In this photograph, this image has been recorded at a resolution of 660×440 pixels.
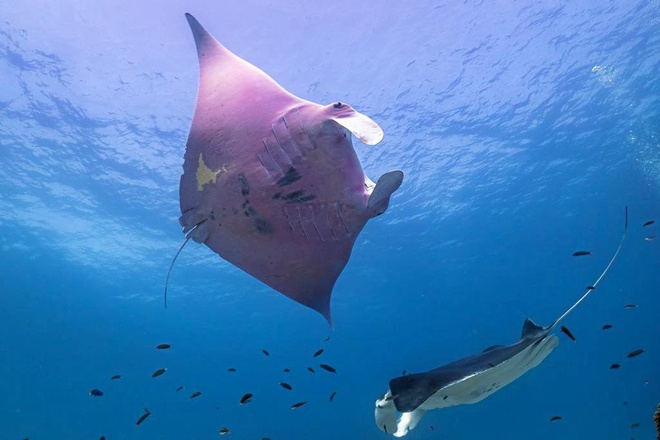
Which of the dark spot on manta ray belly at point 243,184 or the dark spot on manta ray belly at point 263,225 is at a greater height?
the dark spot on manta ray belly at point 243,184

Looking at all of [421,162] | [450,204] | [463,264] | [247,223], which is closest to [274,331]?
[463,264]

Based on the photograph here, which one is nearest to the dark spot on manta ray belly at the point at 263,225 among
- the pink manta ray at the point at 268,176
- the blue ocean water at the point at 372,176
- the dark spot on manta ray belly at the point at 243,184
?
the pink manta ray at the point at 268,176

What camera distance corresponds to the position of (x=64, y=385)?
44000 mm

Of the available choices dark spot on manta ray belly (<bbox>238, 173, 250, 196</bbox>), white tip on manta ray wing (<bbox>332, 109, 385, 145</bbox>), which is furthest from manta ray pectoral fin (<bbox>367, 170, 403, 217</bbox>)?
dark spot on manta ray belly (<bbox>238, 173, 250, 196</bbox>)

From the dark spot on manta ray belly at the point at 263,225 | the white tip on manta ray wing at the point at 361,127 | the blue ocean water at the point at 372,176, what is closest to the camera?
the white tip on manta ray wing at the point at 361,127

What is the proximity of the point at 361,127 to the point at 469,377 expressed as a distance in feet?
7.00

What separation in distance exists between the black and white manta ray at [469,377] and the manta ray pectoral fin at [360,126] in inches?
72.7

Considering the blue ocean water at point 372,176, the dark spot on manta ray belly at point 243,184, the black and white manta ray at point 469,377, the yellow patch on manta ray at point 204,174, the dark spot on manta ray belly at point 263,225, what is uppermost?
the blue ocean water at point 372,176

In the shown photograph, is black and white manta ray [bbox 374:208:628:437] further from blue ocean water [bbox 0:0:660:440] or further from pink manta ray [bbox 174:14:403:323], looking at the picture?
blue ocean water [bbox 0:0:660:440]

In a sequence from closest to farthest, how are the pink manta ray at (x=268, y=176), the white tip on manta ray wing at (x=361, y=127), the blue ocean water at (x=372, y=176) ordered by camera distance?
the white tip on manta ray wing at (x=361, y=127)
the pink manta ray at (x=268, y=176)
the blue ocean water at (x=372, y=176)

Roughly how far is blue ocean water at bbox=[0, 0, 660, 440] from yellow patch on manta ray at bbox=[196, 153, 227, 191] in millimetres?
9074

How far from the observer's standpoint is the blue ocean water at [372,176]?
11.5 metres

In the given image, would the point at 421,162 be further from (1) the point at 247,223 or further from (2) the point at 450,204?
(1) the point at 247,223

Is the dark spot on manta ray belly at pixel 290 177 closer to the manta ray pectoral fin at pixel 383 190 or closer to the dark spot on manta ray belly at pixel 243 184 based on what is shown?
the dark spot on manta ray belly at pixel 243 184
